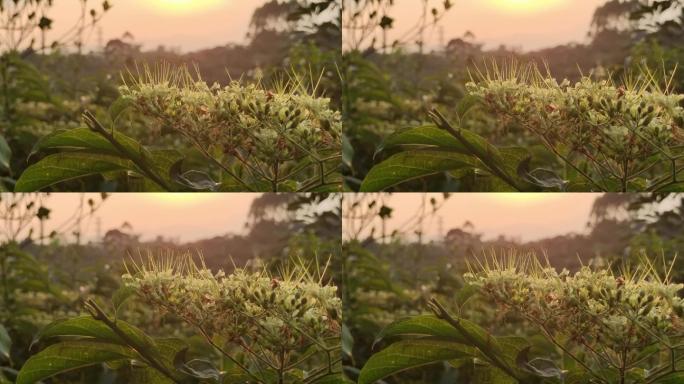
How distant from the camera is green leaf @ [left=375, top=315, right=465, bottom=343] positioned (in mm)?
2715

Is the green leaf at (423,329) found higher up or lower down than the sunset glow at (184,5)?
lower down

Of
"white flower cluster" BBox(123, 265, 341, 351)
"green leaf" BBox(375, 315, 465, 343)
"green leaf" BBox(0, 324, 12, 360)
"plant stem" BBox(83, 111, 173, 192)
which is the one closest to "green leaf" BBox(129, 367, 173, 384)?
"white flower cluster" BBox(123, 265, 341, 351)

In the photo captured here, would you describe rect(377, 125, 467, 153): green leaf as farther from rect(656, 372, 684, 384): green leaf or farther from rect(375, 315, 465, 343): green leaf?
rect(656, 372, 684, 384): green leaf

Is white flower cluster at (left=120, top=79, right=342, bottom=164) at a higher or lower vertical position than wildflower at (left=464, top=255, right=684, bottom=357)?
higher

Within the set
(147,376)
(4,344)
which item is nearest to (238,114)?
(147,376)

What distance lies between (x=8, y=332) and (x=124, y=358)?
1.14ft

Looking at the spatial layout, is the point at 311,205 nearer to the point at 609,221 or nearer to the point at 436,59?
the point at 436,59

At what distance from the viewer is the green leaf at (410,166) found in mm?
2732

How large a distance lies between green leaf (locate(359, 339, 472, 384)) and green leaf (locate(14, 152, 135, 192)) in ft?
2.96

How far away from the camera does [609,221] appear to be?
2.71 m

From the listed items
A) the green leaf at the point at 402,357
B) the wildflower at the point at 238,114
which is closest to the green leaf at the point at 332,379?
the green leaf at the point at 402,357

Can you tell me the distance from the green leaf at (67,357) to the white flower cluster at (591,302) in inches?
41.1

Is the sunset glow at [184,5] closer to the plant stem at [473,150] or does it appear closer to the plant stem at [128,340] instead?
the plant stem at [473,150]

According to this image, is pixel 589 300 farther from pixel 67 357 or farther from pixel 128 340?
pixel 67 357
